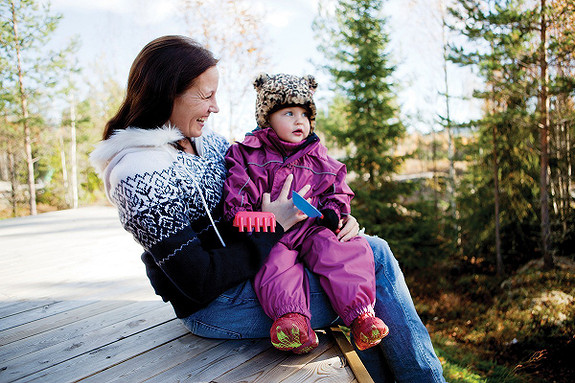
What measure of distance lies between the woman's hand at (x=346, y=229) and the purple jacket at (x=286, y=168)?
59 millimetres

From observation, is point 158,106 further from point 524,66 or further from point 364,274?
point 524,66

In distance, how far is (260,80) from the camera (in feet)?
7.59

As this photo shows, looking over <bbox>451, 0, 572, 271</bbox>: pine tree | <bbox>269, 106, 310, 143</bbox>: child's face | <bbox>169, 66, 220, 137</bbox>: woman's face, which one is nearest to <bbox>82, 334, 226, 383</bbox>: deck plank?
<bbox>169, 66, 220, 137</bbox>: woman's face

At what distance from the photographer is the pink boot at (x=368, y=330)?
1476mm

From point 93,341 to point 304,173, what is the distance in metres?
1.36

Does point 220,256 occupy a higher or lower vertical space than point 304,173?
lower

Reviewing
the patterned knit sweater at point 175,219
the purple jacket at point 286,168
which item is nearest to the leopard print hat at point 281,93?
the purple jacket at point 286,168

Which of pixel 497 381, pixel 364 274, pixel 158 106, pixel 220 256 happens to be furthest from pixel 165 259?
pixel 497 381

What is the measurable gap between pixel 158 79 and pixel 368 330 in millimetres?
1310

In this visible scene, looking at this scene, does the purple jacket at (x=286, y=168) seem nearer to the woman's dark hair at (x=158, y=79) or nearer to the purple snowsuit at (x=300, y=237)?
the purple snowsuit at (x=300, y=237)

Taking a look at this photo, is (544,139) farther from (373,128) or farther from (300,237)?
(300,237)

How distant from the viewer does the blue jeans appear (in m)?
1.63

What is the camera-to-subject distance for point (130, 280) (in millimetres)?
3156

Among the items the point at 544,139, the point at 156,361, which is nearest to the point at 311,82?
the point at 156,361
